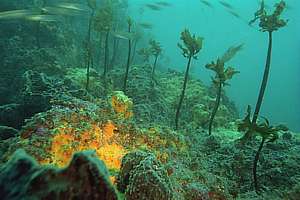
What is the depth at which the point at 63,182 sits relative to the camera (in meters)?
1.98

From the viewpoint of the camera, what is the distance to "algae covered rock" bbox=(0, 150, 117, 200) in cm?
195

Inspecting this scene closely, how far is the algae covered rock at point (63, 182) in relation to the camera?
195 cm

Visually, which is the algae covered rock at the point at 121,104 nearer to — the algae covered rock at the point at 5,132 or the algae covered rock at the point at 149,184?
the algae covered rock at the point at 5,132

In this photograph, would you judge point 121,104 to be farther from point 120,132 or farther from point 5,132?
point 5,132

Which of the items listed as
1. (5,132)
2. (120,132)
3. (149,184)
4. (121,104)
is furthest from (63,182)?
(121,104)

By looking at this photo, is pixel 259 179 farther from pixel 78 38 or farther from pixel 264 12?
pixel 78 38

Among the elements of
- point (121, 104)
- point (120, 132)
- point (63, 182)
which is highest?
point (63, 182)

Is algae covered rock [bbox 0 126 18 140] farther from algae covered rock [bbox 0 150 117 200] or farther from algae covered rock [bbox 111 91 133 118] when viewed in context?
algae covered rock [bbox 0 150 117 200]

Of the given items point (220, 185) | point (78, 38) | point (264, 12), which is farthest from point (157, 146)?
point (78, 38)

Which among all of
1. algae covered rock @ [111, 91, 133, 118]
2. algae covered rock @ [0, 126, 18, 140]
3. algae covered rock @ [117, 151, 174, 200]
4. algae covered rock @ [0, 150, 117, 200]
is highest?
algae covered rock @ [0, 150, 117, 200]

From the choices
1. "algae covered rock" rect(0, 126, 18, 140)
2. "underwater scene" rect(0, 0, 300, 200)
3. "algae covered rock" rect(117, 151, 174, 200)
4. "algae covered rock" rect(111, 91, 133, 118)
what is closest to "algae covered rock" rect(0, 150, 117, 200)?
"underwater scene" rect(0, 0, 300, 200)

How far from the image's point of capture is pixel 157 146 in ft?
19.8

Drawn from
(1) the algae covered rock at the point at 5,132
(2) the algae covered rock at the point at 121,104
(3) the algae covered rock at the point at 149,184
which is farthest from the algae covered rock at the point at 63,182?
(2) the algae covered rock at the point at 121,104

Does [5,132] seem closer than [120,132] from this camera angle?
No
